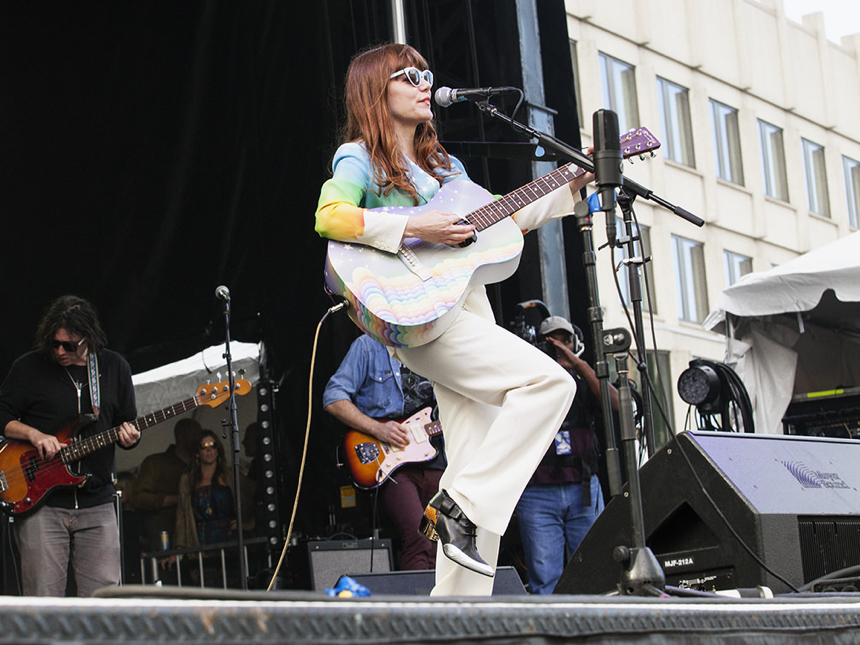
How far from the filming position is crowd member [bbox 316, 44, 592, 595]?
2758 millimetres

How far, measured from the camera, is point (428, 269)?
3061mm

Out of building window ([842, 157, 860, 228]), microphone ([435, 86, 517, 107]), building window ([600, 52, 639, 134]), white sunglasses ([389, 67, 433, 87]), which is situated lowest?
white sunglasses ([389, 67, 433, 87])

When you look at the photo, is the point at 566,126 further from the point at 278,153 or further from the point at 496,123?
the point at 278,153

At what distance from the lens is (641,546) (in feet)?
7.78

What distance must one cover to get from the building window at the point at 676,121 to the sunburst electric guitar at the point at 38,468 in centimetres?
1644

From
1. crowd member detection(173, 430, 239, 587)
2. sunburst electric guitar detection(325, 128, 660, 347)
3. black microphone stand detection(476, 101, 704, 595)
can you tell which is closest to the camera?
black microphone stand detection(476, 101, 704, 595)

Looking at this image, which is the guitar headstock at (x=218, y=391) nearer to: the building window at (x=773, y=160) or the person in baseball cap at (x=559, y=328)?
the person in baseball cap at (x=559, y=328)

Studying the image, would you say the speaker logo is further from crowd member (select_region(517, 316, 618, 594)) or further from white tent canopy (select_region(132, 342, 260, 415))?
white tent canopy (select_region(132, 342, 260, 415))

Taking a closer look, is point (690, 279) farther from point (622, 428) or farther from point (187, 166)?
point (622, 428)

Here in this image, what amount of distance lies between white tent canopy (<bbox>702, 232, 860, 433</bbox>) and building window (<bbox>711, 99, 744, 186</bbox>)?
13.8 metres

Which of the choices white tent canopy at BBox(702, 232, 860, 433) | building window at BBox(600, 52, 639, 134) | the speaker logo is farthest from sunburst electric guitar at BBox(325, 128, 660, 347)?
building window at BBox(600, 52, 639, 134)

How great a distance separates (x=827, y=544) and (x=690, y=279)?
1759 cm

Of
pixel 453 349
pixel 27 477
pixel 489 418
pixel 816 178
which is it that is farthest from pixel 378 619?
pixel 816 178

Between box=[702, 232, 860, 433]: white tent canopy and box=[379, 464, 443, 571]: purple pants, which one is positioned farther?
box=[702, 232, 860, 433]: white tent canopy
